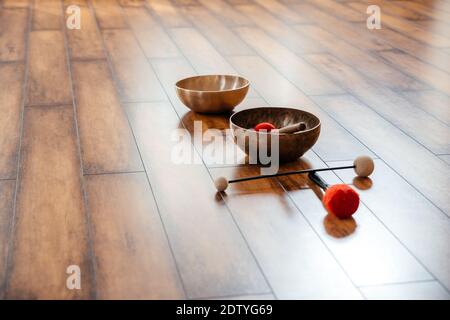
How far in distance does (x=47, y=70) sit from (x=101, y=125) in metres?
0.73

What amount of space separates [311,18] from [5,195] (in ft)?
8.38

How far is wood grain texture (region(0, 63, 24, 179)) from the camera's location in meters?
1.93

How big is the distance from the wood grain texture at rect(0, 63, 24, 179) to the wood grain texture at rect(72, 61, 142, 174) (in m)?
0.20

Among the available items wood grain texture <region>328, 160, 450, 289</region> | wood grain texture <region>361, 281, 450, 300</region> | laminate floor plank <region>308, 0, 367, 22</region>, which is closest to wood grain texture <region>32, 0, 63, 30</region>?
laminate floor plank <region>308, 0, 367, 22</region>

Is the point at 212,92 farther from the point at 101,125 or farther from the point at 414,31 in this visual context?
the point at 414,31

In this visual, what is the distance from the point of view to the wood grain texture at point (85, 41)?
121 inches

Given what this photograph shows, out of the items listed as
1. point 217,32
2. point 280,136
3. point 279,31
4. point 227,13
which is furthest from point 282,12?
point 280,136

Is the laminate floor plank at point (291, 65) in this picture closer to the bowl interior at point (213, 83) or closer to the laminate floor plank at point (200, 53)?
the laminate floor plank at point (200, 53)

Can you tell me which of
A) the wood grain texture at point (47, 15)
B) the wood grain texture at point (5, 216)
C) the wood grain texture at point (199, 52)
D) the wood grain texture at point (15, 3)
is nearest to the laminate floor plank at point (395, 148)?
the wood grain texture at point (199, 52)

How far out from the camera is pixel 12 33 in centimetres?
341

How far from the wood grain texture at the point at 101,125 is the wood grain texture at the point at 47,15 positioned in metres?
0.82

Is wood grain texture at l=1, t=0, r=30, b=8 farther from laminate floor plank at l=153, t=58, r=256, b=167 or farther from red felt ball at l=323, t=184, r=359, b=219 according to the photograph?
red felt ball at l=323, t=184, r=359, b=219

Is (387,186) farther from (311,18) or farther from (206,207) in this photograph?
(311,18)
